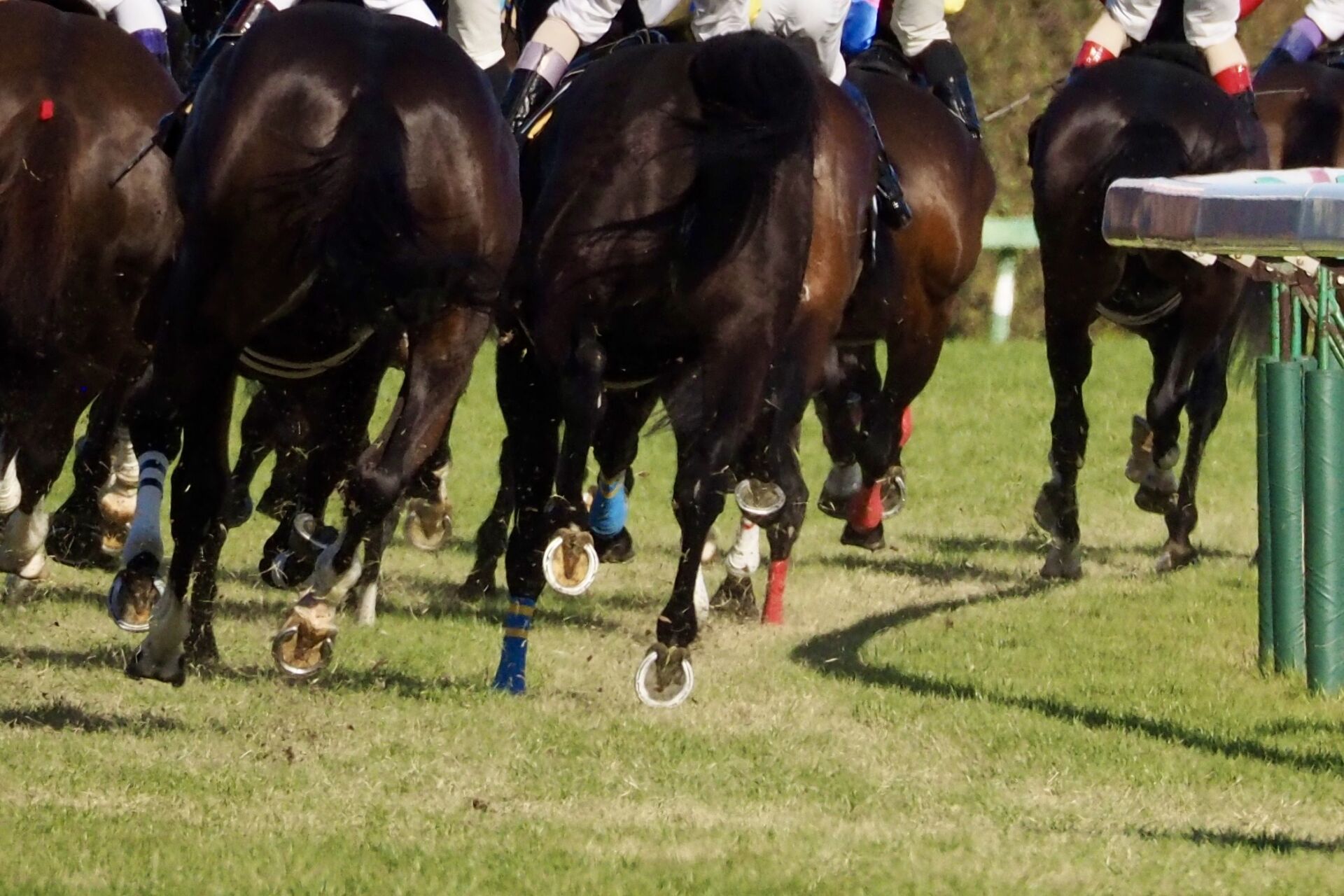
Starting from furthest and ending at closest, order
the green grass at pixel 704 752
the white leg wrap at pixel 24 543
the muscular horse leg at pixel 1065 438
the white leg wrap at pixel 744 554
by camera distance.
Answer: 1. the muscular horse leg at pixel 1065 438
2. the white leg wrap at pixel 744 554
3. the white leg wrap at pixel 24 543
4. the green grass at pixel 704 752

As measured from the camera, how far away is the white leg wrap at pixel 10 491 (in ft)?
26.7

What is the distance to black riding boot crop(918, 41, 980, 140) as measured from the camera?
10344 millimetres

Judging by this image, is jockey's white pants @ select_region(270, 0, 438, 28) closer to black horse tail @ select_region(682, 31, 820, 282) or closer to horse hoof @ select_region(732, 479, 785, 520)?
black horse tail @ select_region(682, 31, 820, 282)

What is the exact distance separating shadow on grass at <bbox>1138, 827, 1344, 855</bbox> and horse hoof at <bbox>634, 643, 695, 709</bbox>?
5.76 feet

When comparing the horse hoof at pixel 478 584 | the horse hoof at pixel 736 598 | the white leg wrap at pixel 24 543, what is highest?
the white leg wrap at pixel 24 543

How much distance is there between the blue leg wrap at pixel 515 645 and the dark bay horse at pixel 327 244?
929 millimetres

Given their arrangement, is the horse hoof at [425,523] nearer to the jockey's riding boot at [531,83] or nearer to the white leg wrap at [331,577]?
the jockey's riding boot at [531,83]

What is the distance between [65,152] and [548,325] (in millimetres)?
1594

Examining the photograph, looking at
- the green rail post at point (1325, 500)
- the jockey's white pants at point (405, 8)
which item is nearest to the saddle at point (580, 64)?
the jockey's white pants at point (405, 8)

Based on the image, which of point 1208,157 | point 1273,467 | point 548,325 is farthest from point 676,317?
point 1208,157

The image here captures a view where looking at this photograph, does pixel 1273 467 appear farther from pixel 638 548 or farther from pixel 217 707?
pixel 638 548

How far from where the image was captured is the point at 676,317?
6.84 m

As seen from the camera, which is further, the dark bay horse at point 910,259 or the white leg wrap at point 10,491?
the dark bay horse at point 910,259

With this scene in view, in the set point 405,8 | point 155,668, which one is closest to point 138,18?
point 405,8
